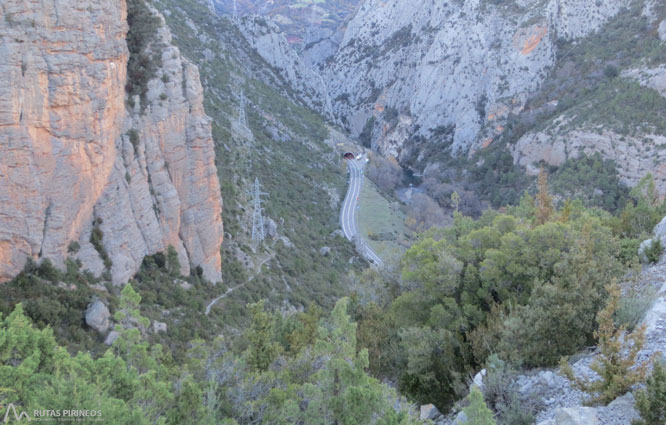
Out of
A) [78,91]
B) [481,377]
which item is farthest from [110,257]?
[481,377]

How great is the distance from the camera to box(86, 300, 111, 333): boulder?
52.2ft

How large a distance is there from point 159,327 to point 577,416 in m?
15.7

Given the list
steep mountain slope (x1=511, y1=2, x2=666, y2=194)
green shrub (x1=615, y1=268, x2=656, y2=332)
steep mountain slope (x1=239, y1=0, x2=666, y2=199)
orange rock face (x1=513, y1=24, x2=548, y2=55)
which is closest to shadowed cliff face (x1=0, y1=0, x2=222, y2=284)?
green shrub (x1=615, y1=268, x2=656, y2=332)

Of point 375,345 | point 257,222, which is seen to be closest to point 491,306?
point 375,345

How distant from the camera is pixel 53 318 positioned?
15039mm

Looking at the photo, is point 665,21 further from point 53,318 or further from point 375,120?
point 53,318

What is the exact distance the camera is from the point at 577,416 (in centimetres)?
698

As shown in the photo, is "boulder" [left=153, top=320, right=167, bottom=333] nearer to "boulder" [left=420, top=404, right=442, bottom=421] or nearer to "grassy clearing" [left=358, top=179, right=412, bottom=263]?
"boulder" [left=420, top=404, right=442, bottom=421]

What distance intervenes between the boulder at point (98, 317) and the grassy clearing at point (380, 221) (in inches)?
1323

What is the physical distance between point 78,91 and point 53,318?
25.7 ft

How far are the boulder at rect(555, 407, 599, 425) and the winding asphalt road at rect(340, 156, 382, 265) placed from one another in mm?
32475

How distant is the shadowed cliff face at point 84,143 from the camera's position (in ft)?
49.0

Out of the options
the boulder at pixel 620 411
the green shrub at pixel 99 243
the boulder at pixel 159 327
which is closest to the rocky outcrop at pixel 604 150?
the boulder at pixel 620 411

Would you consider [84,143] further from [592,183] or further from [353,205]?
[592,183]
